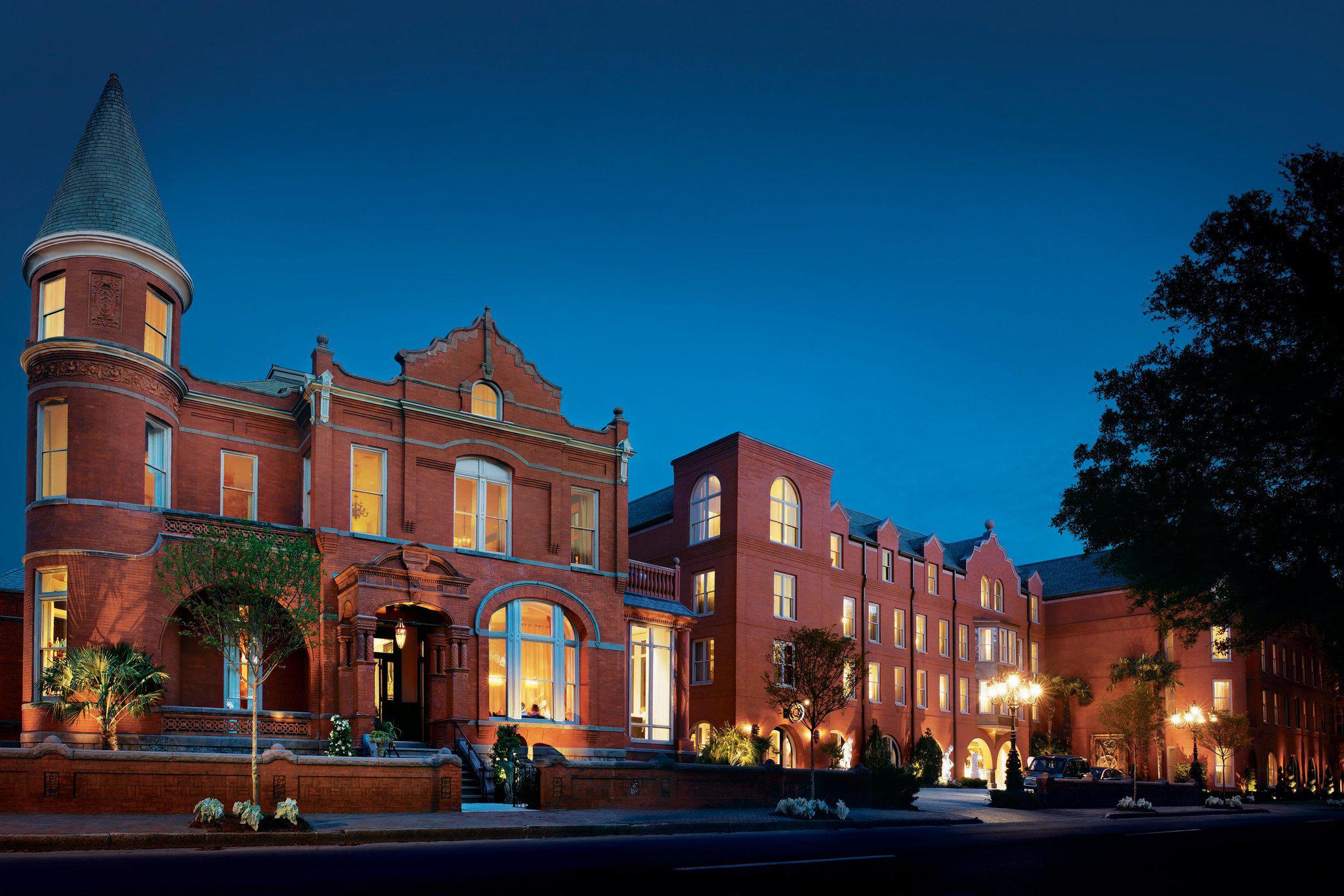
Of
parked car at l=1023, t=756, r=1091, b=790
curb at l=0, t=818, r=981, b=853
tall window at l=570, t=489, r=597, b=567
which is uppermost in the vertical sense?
tall window at l=570, t=489, r=597, b=567

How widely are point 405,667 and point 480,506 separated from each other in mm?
4938

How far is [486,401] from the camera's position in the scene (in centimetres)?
3116

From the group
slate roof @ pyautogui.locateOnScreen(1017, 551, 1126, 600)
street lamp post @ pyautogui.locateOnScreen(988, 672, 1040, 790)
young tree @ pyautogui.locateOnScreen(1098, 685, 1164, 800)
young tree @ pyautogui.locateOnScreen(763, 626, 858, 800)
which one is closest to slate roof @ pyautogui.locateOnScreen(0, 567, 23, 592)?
young tree @ pyautogui.locateOnScreen(763, 626, 858, 800)

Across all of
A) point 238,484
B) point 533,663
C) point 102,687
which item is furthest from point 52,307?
point 533,663

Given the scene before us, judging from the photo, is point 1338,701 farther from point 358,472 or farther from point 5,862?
point 5,862

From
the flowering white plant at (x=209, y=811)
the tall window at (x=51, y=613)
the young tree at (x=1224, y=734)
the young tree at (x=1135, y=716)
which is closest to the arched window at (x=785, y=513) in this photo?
the young tree at (x=1135, y=716)

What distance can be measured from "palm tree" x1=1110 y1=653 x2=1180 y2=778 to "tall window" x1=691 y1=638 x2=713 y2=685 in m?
23.8

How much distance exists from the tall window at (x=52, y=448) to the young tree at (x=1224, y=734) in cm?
4848

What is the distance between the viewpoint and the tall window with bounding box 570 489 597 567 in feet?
106

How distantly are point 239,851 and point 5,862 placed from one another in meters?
3.02

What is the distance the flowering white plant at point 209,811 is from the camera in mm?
16422

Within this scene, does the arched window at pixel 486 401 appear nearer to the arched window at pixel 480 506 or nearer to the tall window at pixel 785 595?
the arched window at pixel 480 506

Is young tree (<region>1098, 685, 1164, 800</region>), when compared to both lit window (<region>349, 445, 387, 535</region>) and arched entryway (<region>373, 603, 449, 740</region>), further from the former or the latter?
lit window (<region>349, 445, 387, 535</region>)

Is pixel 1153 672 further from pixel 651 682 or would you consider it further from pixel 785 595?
pixel 651 682
